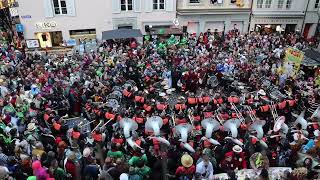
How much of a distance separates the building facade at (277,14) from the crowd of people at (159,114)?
5134 millimetres

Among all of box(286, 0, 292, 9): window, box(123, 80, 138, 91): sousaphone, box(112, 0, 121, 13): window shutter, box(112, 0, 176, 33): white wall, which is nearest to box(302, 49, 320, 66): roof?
box(286, 0, 292, 9): window

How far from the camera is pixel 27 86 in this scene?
16656 millimetres

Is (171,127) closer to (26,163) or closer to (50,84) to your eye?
(26,163)

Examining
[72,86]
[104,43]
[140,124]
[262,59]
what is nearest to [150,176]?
[140,124]

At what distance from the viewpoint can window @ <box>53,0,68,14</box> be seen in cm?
2614

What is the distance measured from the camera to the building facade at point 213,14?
28.4 m

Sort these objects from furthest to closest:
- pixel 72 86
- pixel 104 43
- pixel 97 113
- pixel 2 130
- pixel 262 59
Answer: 1. pixel 104 43
2. pixel 262 59
3. pixel 72 86
4. pixel 97 113
5. pixel 2 130

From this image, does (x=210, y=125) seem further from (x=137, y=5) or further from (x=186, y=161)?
(x=137, y=5)

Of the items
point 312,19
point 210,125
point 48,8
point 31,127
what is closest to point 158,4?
point 48,8

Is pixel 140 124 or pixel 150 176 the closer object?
pixel 150 176

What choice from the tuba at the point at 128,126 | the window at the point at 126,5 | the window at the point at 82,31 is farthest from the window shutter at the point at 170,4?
the tuba at the point at 128,126

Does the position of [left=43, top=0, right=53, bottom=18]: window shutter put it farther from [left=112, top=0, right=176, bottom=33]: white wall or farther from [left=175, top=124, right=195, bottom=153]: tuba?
[left=175, top=124, right=195, bottom=153]: tuba

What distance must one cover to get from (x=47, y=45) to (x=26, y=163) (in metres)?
19.4

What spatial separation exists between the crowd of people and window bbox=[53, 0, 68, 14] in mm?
4726
